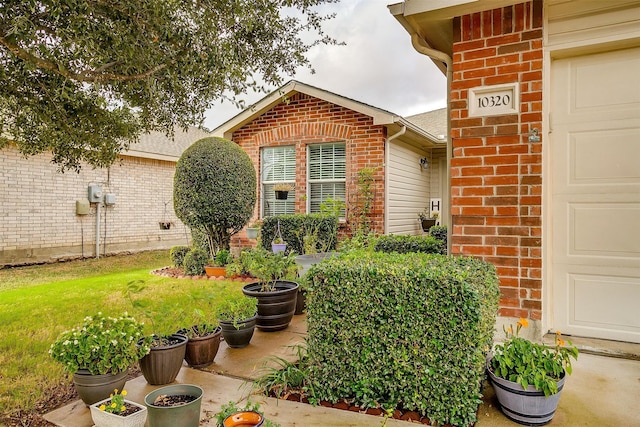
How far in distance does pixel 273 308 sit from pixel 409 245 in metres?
1.69

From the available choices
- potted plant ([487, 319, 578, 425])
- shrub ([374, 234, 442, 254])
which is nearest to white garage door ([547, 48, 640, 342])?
potted plant ([487, 319, 578, 425])

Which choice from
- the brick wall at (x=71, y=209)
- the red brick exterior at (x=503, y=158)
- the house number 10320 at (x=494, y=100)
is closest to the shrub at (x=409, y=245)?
the red brick exterior at (x=503, y=158)

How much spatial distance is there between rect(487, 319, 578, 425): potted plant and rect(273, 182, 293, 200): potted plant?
678cm

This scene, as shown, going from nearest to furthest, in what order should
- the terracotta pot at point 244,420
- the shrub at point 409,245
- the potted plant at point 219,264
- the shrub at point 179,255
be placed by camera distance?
the terracotta pot at point 244,420, the shrub at point 409,245, the potted plant at point 219,264, the shrub at point 179,255

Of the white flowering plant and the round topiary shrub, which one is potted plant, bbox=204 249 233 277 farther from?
the white flowering plant

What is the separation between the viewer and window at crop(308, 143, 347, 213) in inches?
346

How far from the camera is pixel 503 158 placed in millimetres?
3260

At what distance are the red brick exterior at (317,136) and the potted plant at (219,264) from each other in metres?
1.83

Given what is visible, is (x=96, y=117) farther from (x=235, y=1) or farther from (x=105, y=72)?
→ (x=235, y=1)

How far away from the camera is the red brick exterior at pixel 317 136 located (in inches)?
329

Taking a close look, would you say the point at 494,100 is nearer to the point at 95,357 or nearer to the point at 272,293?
the point at 272,293

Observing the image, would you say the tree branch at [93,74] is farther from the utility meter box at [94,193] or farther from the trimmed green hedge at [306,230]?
the utility meter box at [94,193]

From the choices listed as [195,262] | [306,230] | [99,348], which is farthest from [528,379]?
[195,262]

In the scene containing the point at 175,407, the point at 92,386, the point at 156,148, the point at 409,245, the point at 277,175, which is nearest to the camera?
the point at 175,407
